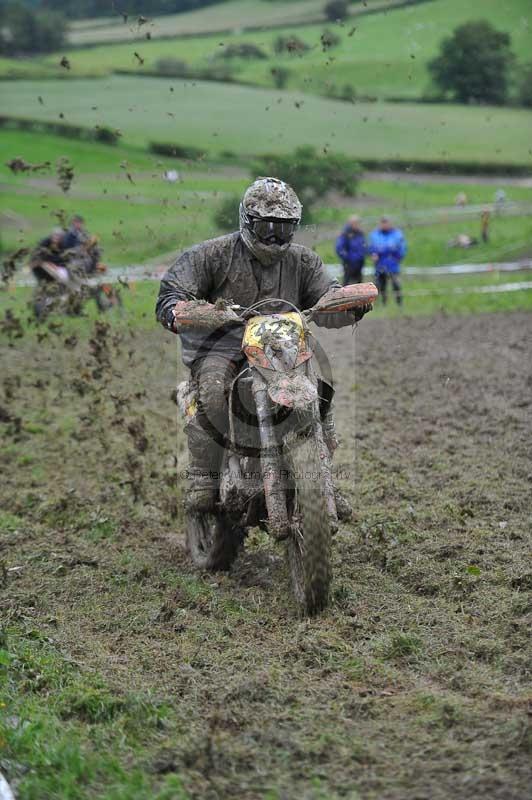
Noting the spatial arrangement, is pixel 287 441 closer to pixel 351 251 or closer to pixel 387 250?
pixel 351 251

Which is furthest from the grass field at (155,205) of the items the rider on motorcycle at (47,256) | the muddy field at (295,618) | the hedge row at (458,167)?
the muddy field at (295,618)

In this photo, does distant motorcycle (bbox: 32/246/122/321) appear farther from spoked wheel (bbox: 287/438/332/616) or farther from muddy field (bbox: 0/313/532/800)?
spoked wheel (bbox: 287/438/332/616)

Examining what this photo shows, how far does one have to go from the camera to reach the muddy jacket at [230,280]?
7.23m

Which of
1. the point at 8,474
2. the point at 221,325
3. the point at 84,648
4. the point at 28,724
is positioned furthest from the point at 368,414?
the point at 28,724

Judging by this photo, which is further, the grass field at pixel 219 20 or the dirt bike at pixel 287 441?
the grass field at pixel 219 20

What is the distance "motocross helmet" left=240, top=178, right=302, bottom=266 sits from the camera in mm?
6816

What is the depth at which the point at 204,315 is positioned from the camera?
6.66 m

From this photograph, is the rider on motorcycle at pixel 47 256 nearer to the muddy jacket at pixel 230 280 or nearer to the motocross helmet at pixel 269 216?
the muddy jacket at pixel 230 280

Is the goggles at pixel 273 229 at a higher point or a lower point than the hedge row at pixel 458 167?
lower

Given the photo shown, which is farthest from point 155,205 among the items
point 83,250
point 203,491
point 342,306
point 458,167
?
point 342,306

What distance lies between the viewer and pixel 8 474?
10648 millimetres

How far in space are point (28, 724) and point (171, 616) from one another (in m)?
1.67

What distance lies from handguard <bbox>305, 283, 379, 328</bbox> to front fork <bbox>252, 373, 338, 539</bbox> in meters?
0.67

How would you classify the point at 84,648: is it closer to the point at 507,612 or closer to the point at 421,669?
the point at 421,669
